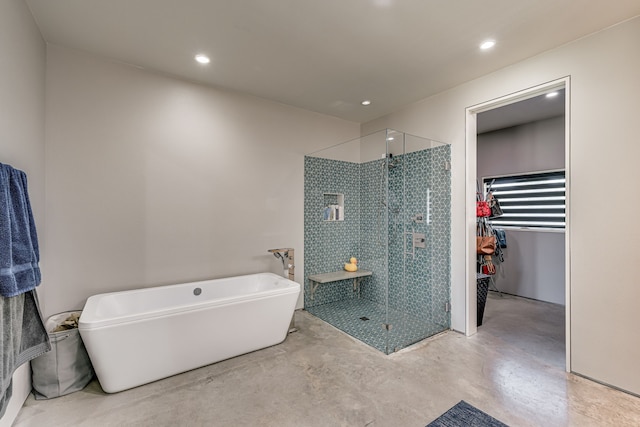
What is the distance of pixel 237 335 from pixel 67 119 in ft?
8.17

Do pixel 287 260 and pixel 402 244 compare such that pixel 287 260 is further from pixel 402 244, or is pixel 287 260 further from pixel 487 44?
pixel 487 44

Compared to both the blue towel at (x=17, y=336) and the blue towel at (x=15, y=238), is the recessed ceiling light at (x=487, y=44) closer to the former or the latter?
the blue towel at (x=15, y=238)

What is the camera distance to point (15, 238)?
158 centimetres

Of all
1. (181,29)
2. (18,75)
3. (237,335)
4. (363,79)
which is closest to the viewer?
(18,75)

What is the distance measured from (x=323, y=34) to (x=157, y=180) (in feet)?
7.08

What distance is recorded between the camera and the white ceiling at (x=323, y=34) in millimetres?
2008

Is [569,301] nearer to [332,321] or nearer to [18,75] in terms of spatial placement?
[332,321]

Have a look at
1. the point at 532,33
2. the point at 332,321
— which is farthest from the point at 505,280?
the point at 532,33

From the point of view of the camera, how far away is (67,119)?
255cm

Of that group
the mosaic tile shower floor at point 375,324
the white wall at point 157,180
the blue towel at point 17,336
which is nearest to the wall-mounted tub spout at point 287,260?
the white wall at point 157,180

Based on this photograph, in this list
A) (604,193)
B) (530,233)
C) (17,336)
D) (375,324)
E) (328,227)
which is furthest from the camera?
(530,233)

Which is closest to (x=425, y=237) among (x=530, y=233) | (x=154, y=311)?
(x=530, y=233)

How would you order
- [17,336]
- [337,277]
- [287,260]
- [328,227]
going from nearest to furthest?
[17,336] < [287,260] < [337,277] < [328,227]

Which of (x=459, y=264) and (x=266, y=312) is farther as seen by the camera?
(x=459, y=264)
